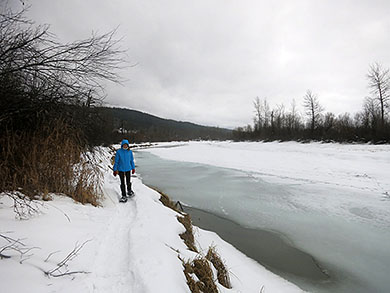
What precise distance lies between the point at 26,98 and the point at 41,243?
2.18m

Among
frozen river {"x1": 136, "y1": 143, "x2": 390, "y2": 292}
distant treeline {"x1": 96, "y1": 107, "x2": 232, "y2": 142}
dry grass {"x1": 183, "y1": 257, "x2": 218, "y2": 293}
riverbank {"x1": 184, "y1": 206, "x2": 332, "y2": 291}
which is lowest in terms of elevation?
riverbank {"x1": 184, "y1": 206, "x2": 332, "y2": 291}

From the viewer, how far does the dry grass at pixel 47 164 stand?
2809 millimetres

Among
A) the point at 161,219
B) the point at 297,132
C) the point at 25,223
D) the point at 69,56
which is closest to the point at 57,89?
the point at 69,56

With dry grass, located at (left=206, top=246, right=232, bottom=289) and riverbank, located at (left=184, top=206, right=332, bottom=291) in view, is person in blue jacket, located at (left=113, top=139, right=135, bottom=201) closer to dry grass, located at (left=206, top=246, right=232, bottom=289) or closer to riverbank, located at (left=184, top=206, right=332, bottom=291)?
riverbank, located at (left=184, top=206, right=332, bottom=291)

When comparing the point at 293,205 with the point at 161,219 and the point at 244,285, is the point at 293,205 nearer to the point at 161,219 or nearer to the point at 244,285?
the point at 244,285

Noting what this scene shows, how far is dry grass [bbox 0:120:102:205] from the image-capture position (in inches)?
111

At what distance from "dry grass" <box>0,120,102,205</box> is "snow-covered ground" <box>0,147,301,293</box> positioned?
339 mm

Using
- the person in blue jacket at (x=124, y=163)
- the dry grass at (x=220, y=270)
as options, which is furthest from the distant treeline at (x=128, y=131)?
the dry grass at (x=220, y=270)

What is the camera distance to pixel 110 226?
286 centimetres

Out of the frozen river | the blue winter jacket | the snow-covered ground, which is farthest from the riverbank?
the blue winter jacket

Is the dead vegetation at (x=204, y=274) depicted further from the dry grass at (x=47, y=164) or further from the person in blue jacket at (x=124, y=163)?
the person in blue jacket at (x=124, y=163)

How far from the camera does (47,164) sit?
341 cm

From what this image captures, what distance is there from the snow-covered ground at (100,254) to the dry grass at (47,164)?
339 millimetres

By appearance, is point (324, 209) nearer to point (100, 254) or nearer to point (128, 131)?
point (100, 254)
